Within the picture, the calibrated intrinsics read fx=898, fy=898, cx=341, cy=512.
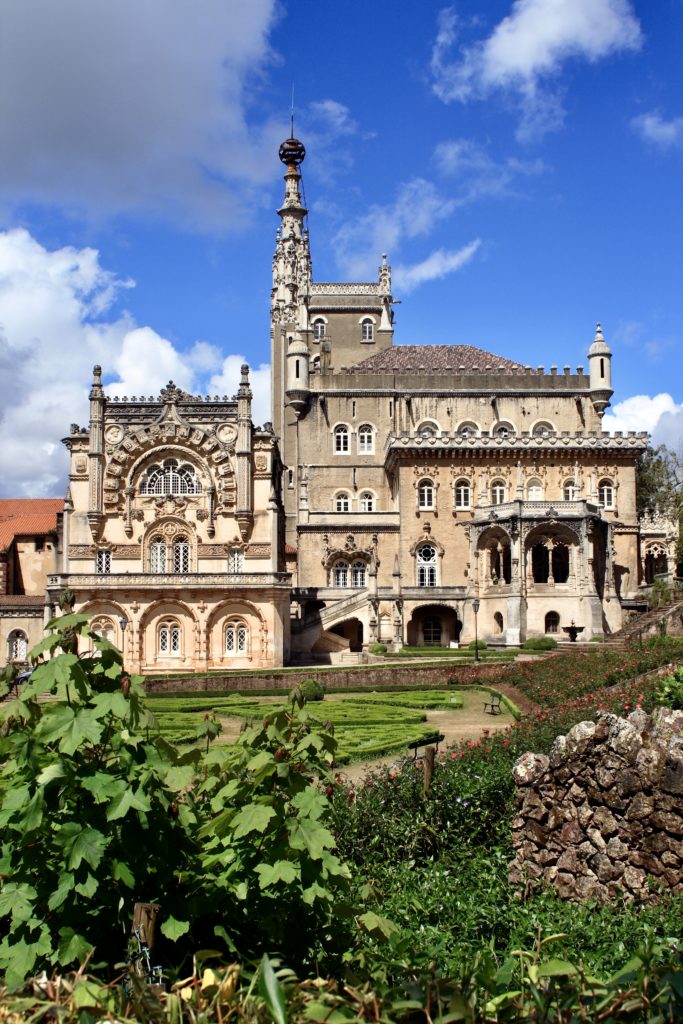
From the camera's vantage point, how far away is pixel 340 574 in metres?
56.8

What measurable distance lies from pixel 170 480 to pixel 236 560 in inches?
225

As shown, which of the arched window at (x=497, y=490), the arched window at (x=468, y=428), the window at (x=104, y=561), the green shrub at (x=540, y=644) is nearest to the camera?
the green shrub at (x=540, y=644)

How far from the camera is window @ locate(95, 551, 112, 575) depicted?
48.3 m

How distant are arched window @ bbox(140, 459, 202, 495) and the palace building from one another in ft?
0.36

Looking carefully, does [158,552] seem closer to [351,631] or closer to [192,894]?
[351,631]

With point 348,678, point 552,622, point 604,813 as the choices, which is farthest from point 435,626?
point 604,813

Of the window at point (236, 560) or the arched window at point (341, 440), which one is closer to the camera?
the window at point (236, 560)

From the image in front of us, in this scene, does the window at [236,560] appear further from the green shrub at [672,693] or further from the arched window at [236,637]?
the green shrub at [672,693]

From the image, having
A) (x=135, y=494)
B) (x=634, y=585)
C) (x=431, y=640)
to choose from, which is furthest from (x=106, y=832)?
(x=634, y=585)

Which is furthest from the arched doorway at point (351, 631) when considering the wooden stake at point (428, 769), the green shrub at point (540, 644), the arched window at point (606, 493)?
the wooden stake at point (428, 769)

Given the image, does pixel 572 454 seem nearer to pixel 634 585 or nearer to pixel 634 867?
pixel 634 585

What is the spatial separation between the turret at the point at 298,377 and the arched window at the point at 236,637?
20.6 meters

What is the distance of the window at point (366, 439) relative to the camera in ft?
204

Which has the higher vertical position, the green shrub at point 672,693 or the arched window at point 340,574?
the arched window at point 340,574
